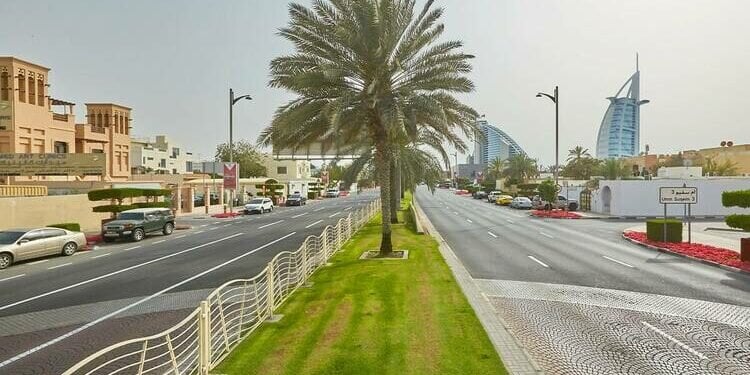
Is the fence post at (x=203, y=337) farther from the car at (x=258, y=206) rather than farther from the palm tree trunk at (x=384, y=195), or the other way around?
the car at (x=258, y=206)

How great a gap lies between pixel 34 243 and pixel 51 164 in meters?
20.0

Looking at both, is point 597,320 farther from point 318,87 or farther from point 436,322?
point 318,87

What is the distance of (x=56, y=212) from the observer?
104 feet

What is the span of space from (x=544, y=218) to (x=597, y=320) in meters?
33.8

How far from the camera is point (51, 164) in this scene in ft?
125

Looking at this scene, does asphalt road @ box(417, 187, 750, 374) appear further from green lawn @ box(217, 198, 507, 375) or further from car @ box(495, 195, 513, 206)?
car @ box(495, 195, 513, 206)

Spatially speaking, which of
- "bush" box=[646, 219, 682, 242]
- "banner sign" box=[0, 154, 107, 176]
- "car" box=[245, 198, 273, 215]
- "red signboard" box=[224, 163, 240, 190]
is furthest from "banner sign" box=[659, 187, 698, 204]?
"car" box=[245, 198, 273, 215]

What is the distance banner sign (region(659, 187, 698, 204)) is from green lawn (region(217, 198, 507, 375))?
676 inches

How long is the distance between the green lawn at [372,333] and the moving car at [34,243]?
516 inches

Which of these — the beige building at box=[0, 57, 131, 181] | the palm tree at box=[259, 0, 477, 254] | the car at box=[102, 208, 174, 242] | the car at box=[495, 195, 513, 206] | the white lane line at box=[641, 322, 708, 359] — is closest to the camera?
the white lane line at box=[641, 322, 708, 359]

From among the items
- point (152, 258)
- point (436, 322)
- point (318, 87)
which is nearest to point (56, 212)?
point (152, 258)

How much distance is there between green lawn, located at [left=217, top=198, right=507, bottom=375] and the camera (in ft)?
24.9

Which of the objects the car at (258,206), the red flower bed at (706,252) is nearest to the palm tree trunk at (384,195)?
the red flower bed at (706,252)

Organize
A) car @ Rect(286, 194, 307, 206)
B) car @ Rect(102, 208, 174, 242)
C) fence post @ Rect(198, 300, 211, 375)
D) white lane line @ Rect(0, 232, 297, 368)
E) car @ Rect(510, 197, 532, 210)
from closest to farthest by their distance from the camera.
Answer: fence post @ Rect(198, 300, 211, 375) → white lane line @ Rect(0, 232, 297, 368) → car @ Rect(102, 208, 174, 242) → car @ Rect(510, 197, 532, 210) → car @ Rect(286, 194, 307, 206)
